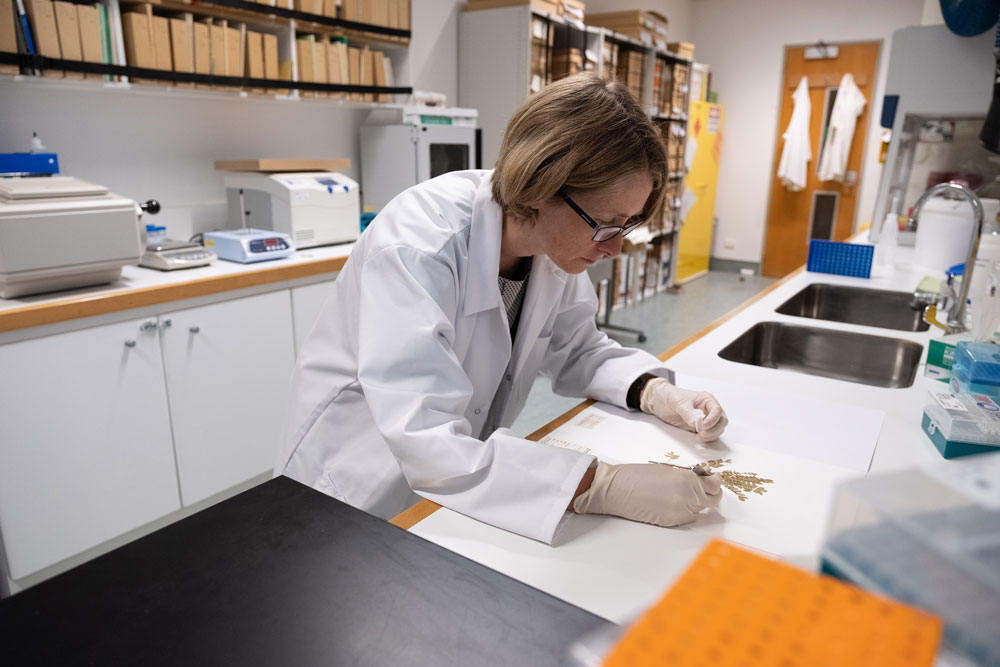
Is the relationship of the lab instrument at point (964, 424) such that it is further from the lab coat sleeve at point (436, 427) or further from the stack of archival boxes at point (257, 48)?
the stack of archival boxes at point (257, 48)

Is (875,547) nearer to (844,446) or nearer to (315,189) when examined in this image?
(844,446)

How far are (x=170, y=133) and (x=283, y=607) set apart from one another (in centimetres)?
280

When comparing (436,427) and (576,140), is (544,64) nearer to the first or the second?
(576,140)

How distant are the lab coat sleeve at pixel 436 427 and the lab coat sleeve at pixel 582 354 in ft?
1.59

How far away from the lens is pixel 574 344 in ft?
5.00

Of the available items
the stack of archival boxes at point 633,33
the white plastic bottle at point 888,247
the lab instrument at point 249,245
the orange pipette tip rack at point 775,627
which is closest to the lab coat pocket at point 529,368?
the orange pipette tip rack at point 775,627

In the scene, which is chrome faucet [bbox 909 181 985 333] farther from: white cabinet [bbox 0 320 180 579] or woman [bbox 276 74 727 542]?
white cabinet [bbox 0 320 180 579]

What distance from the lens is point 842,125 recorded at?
20.7 ft

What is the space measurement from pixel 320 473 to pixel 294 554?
533 millimetres

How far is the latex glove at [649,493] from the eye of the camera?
0.90 meters

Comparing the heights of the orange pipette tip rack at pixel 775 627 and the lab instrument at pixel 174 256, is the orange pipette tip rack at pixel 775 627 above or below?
above

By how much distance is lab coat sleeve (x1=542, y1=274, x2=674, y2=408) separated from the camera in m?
1.41

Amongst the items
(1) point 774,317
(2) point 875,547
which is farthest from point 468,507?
(1) point 774,317

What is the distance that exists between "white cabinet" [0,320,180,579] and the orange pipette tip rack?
2.08 metres
